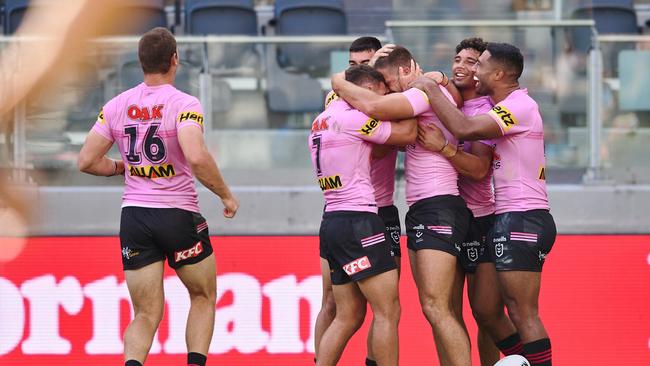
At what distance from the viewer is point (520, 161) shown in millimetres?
6352

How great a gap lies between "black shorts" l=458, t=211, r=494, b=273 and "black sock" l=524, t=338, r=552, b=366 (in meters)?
0.57

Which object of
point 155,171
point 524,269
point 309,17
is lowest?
point 524,269

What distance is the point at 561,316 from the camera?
8078 mm

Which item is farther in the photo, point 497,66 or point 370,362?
point 370,362

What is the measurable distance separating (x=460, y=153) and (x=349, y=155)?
623 millimetres

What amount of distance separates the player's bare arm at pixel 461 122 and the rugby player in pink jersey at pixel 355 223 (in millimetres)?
187

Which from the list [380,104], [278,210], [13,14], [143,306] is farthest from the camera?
[13,14]

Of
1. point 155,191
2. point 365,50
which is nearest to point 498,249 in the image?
point 365,50

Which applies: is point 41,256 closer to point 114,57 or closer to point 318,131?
point 114,57

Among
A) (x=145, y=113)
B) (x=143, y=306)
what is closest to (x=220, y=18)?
(x=145, y=113)

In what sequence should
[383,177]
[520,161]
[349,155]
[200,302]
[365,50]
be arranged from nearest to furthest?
[349,155] < [520,161] < [200,302] < [383,177] < [365,50]

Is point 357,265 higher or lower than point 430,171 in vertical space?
lower

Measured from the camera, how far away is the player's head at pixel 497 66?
638 centimetres

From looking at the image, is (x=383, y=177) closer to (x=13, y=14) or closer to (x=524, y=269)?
(x=524, y=269)
